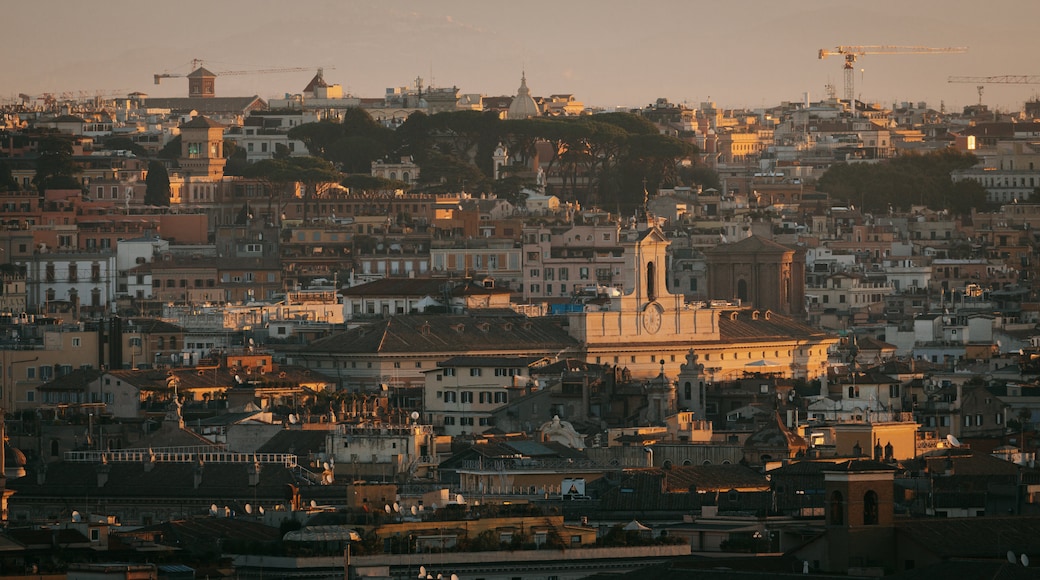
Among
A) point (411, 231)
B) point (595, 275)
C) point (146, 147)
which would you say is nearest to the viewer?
point (595, 275)

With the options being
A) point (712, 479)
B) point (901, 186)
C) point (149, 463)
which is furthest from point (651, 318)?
point (901, 186)

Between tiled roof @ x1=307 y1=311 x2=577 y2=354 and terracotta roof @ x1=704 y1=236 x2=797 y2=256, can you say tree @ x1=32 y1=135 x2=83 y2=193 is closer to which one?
terracotta roof @ x1=704 y1=236 x2=797 y2=256

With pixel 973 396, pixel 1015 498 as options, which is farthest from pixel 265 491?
pixel 973 396

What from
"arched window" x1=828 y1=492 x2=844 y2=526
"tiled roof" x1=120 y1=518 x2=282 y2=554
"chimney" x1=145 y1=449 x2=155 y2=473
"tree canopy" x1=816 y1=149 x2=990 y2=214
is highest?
"tree canopy" x1=816 y1=149 x2=990 y2=214

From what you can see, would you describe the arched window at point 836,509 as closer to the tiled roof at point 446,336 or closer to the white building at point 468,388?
the white building at point 468,388

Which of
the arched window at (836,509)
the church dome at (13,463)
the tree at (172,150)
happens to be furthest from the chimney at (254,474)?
the tree at (172,150)

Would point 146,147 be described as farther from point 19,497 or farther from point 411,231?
point 19,497

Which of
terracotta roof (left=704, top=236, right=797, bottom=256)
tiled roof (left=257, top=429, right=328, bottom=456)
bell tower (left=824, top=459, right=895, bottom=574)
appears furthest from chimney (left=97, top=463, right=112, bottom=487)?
terracotta roof (left=704, top=236, right=797, bottom=256)
